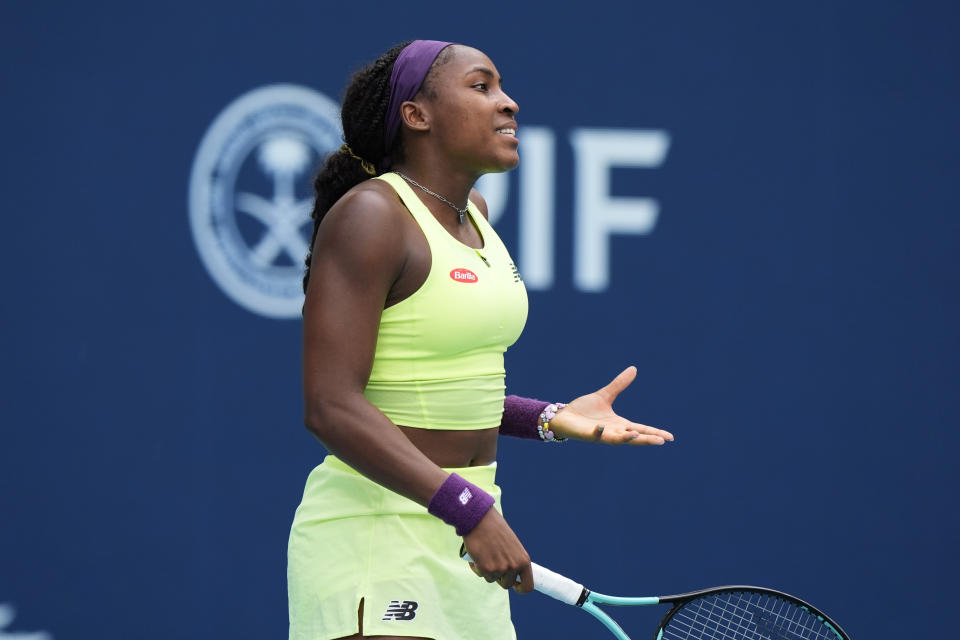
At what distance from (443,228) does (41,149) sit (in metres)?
2.14

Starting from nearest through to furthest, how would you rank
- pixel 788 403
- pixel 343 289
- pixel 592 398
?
1. pixel 343 289
2. pixel 592 398
3. pixel 788 403

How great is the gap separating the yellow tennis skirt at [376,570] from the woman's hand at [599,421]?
25 cm

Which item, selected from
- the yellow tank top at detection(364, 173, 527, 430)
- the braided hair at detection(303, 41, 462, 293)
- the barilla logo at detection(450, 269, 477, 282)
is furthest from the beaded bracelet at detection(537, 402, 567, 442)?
the braided hair at detection(303, 41, 462, 293)

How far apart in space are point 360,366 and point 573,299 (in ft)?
6.88

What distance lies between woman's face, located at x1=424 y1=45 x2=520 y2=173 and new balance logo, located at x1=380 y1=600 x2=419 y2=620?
748 millimetres

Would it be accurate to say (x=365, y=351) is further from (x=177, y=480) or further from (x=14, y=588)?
(x=14, y=588)

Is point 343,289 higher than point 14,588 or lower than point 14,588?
higher

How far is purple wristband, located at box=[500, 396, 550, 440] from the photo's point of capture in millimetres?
2422

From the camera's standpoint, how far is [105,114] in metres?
3.84

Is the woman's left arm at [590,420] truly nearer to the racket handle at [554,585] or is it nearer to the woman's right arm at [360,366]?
the racket handle at [554,585]

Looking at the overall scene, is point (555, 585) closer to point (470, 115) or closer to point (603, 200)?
point (470, 115)

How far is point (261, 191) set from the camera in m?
3.88

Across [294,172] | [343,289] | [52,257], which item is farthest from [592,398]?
[52,257]

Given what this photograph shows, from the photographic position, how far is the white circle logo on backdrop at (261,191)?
3.88m
